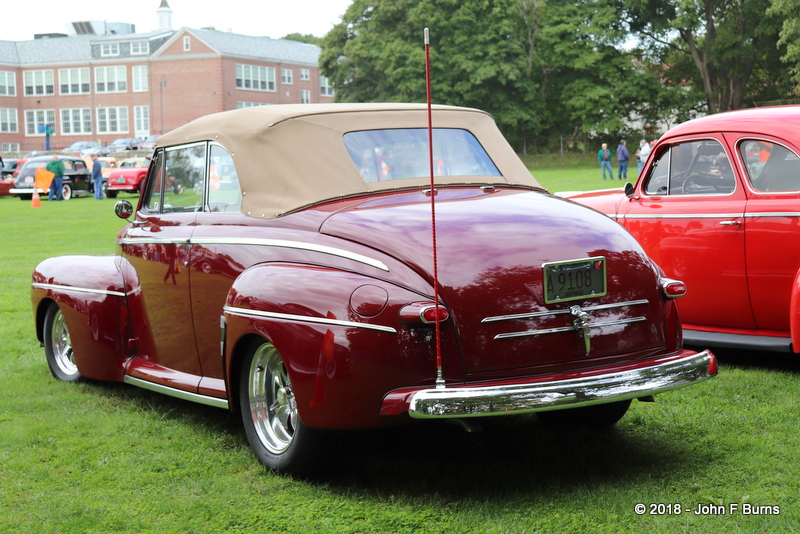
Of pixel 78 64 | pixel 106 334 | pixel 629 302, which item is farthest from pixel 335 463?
pixel 78 64

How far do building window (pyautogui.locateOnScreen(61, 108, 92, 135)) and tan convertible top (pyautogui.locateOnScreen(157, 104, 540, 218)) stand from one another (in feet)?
311

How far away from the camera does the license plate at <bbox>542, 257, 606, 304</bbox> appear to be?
13.9 ft

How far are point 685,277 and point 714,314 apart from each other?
1.17ft

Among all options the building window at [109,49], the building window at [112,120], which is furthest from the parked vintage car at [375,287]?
the building window at [109,49]

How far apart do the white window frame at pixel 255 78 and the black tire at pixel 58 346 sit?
84674 mm

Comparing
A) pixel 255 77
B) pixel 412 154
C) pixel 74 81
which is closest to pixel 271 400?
pixel 412 154

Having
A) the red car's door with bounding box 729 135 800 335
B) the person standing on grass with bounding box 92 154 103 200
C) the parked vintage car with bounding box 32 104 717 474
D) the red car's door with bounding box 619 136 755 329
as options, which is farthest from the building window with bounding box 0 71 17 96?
the red car's door with bounding box 729 135 800 335

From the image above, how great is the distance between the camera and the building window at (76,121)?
94.5 meters

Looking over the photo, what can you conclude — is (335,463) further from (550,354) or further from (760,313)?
(760,313)

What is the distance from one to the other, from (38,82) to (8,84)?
2.99 m

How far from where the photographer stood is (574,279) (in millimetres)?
4305

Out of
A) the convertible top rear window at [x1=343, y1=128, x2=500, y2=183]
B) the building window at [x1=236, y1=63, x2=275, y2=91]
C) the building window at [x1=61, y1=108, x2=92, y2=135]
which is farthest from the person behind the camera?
the building window at [x1=61, y1=108, x2=92, y2=135]

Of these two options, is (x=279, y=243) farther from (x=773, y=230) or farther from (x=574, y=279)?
(x=773, y=230)

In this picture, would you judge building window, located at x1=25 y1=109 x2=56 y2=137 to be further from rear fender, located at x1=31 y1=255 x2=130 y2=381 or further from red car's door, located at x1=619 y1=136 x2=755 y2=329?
red car's door, located at x1=619 y1=136 x2=755 y2=329
